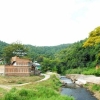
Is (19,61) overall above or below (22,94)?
above

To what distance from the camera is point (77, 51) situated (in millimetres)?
101312

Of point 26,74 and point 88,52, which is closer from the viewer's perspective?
point 26,74

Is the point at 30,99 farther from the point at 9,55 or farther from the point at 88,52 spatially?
the point at 88,52

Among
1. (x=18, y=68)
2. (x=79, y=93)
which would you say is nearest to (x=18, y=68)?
(x=18, y=68)

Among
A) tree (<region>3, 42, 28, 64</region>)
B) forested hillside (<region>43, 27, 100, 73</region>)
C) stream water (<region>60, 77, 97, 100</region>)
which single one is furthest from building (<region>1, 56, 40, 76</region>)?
forested hillside (<region>43, 27, 100, 73</region>)

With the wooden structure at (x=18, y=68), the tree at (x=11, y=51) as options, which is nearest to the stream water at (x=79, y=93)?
the wooden structure at (x=18, y=68)

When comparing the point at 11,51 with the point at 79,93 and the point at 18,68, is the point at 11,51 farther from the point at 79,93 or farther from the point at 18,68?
the point at 79,93

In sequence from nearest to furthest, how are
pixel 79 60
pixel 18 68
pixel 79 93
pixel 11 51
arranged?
pixel 79 93 < pixel 18 68 < pixel 11 51 < pixel 79 60

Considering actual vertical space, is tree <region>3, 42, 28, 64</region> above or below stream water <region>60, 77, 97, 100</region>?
above

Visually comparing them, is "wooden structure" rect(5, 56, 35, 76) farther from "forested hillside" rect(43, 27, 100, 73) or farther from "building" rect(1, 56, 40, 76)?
"forested hillside" rect(43, 27, 100, 73)

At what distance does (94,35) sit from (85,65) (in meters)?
28.6

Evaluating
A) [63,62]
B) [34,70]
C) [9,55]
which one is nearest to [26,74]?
[34,70]

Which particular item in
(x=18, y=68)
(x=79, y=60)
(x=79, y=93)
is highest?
(x=79, y=60)

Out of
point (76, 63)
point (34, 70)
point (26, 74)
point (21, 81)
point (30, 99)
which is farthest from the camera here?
point (76, 63)
